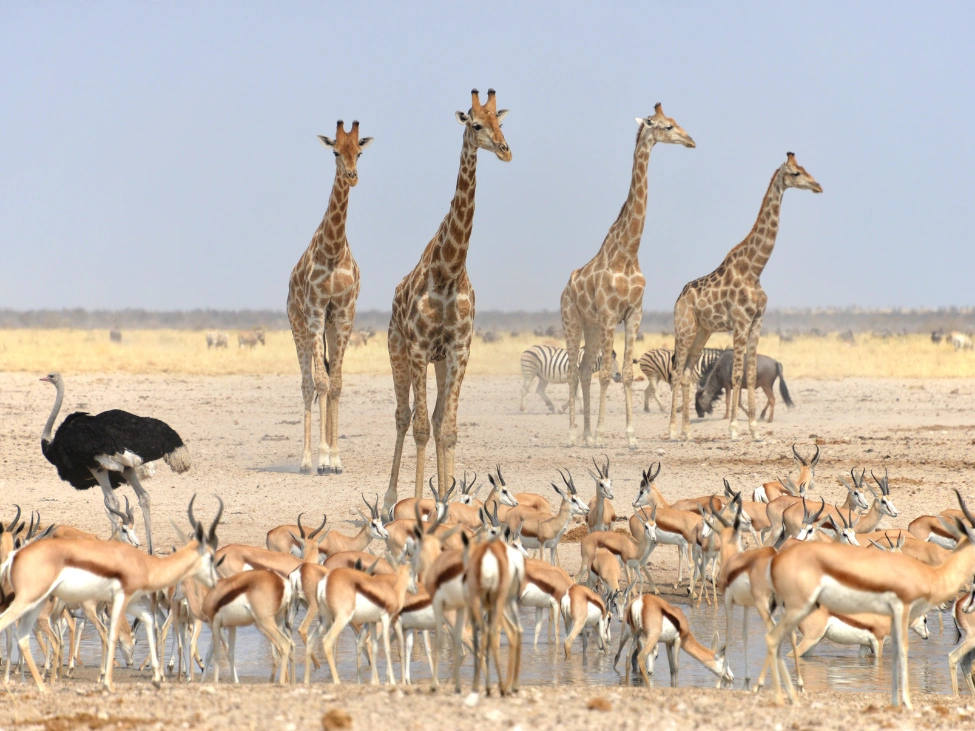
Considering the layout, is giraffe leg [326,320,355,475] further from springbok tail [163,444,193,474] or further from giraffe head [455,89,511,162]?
giraffe head [455,89,511,162]

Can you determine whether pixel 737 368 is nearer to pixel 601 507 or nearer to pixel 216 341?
pixel 601 507

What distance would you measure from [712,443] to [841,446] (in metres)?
1.89

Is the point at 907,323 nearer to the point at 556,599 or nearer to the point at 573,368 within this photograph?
the point at 573,368

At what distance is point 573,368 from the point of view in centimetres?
1997

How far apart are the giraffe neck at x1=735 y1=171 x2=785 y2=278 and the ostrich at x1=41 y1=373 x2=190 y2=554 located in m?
11.1

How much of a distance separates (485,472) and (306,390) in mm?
2540

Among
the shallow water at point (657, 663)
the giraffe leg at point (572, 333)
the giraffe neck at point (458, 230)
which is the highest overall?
the giraffe neck at point (458, 230)

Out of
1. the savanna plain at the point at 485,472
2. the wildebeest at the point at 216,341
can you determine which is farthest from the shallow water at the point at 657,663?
the wildebeest at the point at 216,341

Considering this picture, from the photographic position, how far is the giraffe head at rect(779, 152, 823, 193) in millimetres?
20156

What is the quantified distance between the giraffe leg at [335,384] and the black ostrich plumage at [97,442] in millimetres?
3956

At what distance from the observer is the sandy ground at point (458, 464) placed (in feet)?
20.0

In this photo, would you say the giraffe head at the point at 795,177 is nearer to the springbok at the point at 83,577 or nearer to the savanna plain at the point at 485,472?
the savanna plain at the point at 485,472

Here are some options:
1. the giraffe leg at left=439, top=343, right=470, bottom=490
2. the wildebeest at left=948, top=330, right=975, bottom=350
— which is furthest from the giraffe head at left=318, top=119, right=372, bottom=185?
the wildebeest at left=948, top=330, right=975, bottom=350

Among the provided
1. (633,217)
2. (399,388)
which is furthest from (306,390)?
(633,217)
